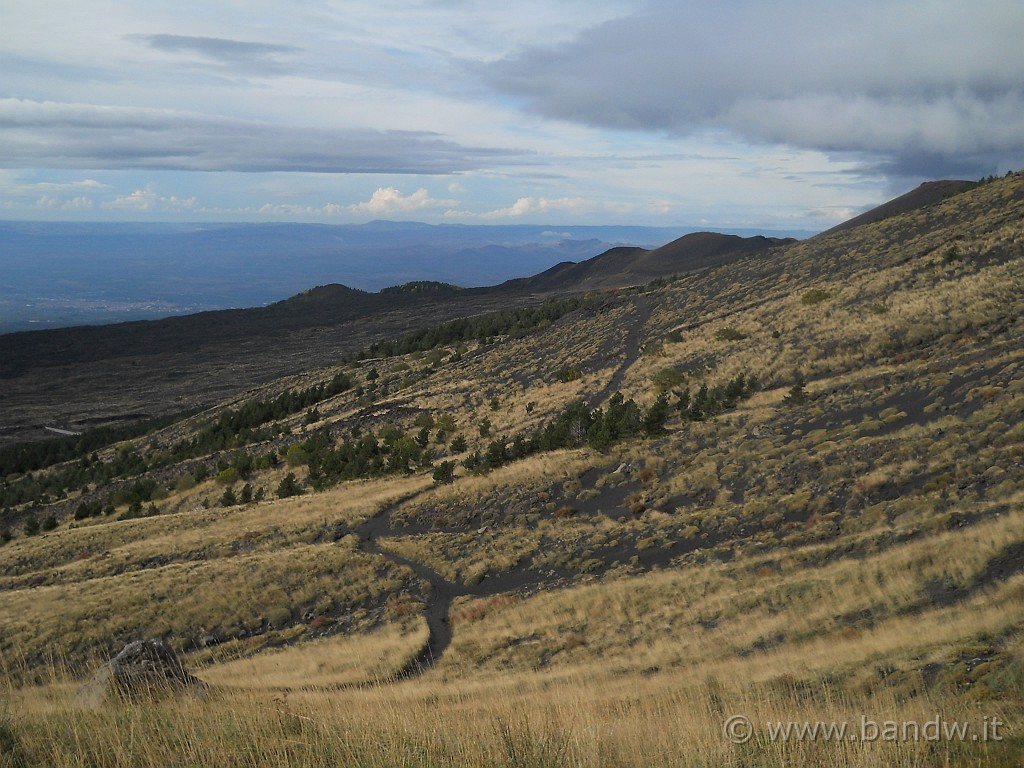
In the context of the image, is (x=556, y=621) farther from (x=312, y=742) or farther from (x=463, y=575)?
(x=312, y=742)

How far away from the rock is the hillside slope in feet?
2.13

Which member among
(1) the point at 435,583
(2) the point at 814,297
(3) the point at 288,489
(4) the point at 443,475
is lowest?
(3) the point at 288,489

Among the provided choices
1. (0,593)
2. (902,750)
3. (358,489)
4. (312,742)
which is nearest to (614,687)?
(902,750)

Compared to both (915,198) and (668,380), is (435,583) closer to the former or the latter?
(668,380)

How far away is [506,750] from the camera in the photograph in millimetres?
4949

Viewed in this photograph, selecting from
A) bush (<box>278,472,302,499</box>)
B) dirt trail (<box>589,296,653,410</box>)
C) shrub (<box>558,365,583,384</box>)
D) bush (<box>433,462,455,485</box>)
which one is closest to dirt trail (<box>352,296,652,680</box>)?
bush (<box>433,462,455,485</box>)

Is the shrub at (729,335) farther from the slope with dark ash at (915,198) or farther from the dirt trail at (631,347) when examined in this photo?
the slope with dark ash at (915,198)

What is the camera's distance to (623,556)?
832 inches

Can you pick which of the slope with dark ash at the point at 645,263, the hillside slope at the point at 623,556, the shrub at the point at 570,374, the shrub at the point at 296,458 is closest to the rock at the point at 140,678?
the hillside slope at the point at 623,556

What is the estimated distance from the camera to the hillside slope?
19.6ft

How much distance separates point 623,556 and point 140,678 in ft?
48.6

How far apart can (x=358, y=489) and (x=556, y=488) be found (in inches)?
541

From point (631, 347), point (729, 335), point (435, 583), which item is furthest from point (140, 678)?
point (631, 347)

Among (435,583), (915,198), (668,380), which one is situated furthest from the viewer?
(915,198)
